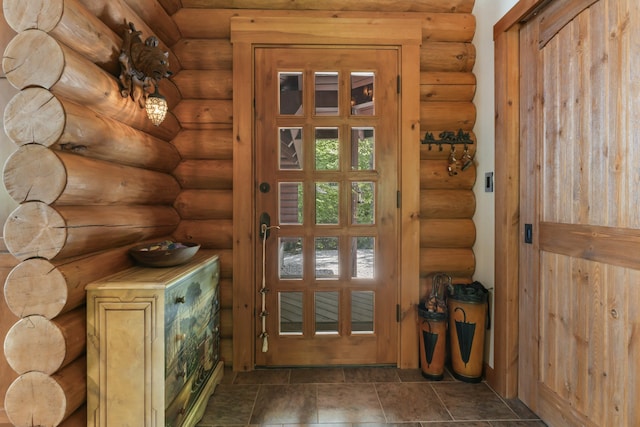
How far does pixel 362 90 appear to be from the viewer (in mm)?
2424

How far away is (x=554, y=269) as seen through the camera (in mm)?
1774

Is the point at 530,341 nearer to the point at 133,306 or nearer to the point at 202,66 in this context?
the point at 133,306

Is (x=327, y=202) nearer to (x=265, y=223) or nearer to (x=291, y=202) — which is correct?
(x=291, y=202)

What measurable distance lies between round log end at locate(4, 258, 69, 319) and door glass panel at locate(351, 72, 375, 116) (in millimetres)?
1985

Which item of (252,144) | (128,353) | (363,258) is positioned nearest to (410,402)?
(363,258)

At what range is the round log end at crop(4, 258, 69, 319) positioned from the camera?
50.3 inches

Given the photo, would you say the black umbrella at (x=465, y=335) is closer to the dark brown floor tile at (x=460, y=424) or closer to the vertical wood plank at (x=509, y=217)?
the vertical wood plank at (x=509, y=217)

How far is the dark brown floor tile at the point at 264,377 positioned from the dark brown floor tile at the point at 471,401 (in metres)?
1.01

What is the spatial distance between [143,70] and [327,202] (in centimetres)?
139

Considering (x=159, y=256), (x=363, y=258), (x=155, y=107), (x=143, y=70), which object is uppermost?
(x=143, y=70)

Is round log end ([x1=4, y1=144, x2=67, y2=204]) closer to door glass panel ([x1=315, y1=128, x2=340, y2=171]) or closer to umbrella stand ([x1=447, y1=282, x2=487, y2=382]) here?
door glass panel ([x1=315, y1=128, x2=340, y2=171])

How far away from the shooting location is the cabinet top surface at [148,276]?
1.43 metres

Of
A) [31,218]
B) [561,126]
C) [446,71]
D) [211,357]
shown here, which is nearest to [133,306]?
[31,218]

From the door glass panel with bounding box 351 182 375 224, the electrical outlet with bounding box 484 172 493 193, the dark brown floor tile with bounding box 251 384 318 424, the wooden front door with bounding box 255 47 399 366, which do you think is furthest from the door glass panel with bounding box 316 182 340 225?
the dark brown floor tile with bounding box 251 384 318 424
